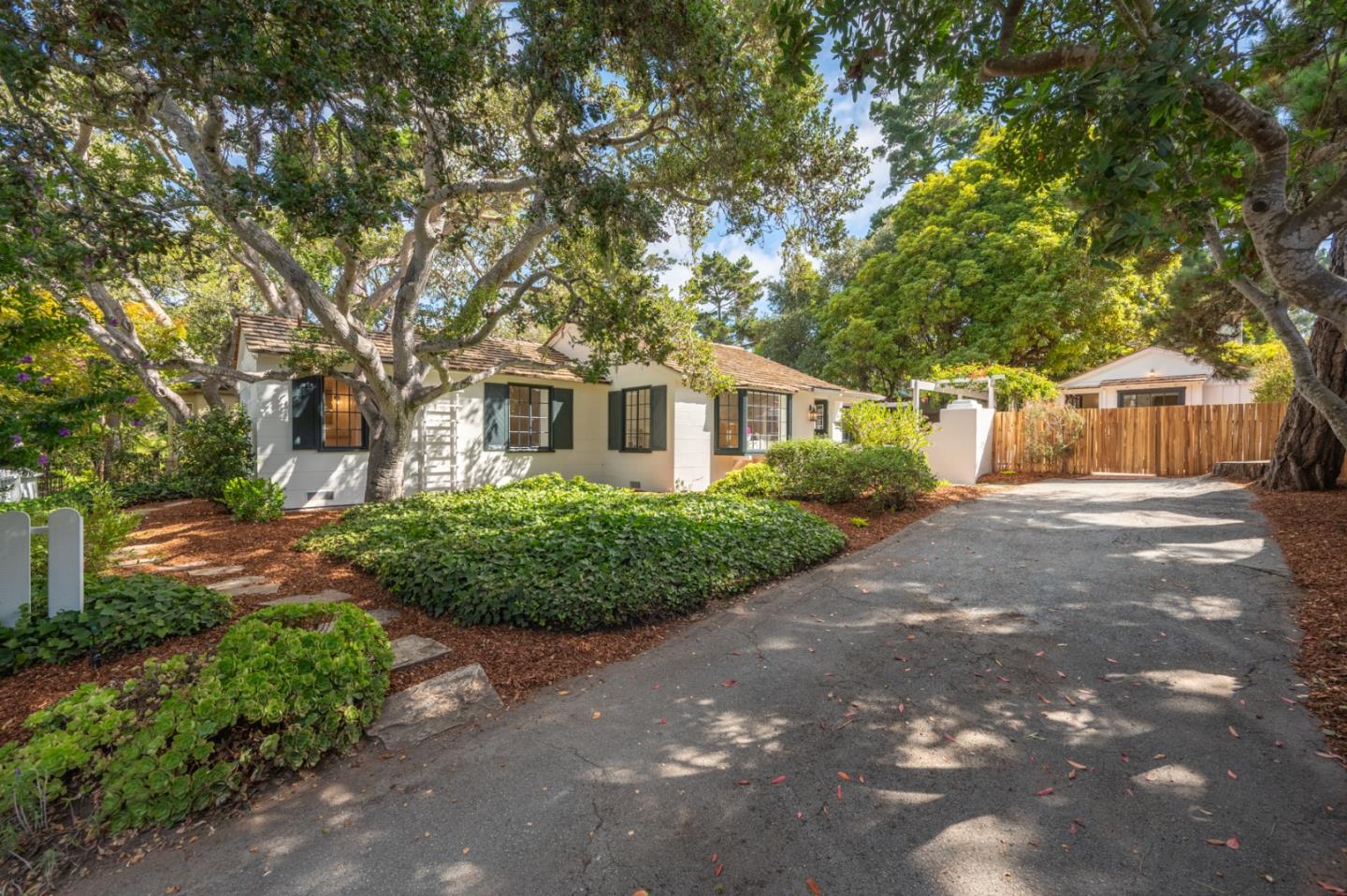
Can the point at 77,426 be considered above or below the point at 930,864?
above

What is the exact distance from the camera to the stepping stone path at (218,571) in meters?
5.79

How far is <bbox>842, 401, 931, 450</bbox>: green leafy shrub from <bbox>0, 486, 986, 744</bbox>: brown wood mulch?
8.85ft

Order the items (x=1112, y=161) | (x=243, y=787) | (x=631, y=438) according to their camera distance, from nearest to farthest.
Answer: (x=243, y=787)
(x=1112, y=161)
(x=631, y=438)

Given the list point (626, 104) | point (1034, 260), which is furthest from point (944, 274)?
point (626, 104)

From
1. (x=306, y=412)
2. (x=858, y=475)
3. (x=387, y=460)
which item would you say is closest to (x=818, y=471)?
(x=858, y=475)

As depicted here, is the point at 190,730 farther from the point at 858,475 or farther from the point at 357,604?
the point at 858,475

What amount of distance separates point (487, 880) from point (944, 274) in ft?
68.5

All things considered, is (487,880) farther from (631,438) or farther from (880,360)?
(880,360)

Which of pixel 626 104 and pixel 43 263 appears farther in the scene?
pixel 626 104

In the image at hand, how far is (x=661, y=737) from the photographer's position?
292cm

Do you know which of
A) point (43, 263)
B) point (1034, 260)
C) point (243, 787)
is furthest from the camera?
point (1034, 260)

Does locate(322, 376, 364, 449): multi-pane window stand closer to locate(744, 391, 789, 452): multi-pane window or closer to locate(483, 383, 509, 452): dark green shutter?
locate(483, 383, 509, 452): dark green shutter

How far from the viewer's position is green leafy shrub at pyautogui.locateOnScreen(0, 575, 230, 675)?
11.4ft

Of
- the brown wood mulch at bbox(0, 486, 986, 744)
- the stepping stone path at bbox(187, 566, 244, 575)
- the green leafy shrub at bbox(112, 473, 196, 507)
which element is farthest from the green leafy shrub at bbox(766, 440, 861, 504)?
the green leafy shrub at bbox(112, 473, 196, 507)
